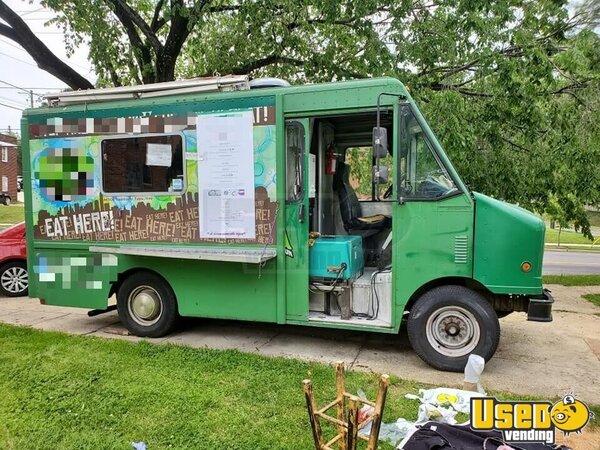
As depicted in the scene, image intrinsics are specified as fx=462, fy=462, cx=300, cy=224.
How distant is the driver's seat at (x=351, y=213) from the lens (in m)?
6.19

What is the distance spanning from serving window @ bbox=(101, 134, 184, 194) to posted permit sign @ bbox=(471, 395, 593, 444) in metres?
4.27

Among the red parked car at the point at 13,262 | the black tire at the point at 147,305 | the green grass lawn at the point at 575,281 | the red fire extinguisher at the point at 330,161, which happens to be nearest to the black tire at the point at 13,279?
the red parked car at the point at 13,262

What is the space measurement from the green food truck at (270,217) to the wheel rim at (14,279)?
298 cm

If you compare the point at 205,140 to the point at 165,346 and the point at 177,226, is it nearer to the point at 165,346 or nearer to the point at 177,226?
the point at 177,226

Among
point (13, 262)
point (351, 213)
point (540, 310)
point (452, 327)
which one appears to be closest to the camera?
point (540, 310)

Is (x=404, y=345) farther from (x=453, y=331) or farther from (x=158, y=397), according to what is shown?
(x=158, y=397)

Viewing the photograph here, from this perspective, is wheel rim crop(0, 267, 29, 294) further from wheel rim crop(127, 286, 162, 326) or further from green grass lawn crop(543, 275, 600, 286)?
green grass lawn crop(543, 275, 600, 286)

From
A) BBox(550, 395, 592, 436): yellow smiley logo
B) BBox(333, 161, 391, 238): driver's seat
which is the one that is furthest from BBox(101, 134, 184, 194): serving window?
BBox(550, 395, 592, 436): yellow smiley logo

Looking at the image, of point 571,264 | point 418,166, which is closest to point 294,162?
point 418,166

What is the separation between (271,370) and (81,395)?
1733mm

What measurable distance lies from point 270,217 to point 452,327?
2.29m

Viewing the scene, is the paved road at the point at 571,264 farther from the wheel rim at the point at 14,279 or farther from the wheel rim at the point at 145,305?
the wheel rim at the point at 14,279

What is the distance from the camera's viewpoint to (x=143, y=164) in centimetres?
570

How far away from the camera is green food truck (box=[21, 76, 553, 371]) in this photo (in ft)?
15.5
